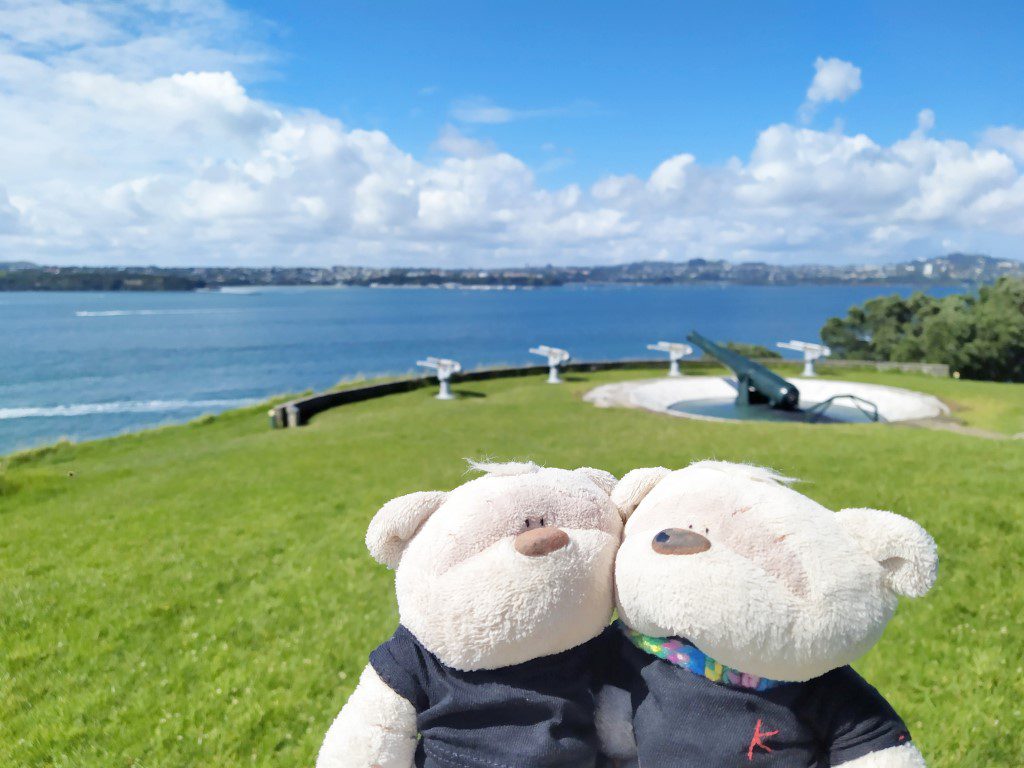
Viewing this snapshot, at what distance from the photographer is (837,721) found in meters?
2.21

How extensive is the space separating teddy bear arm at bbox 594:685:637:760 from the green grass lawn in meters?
0.93

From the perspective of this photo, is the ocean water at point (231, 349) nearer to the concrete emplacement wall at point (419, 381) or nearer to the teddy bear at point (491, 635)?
the concrete emplacement wall at point (419, 381)

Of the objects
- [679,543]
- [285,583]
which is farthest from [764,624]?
[285,583]

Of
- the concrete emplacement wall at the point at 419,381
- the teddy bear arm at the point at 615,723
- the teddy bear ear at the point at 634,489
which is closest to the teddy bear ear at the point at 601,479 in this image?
the teddy bear ear at the point at 634,489

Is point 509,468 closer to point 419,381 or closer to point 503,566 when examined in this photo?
point 503,566

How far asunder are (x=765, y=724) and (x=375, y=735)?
1268 millimetres

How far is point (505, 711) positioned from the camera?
235cm

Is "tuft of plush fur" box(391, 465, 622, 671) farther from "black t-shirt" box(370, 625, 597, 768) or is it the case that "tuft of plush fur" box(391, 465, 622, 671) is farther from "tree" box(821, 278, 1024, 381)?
"tree" box(821, 278, 1024, 381)

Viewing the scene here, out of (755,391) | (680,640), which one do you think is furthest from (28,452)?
(680,640)

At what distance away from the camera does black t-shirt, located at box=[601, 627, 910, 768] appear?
2.17 metres

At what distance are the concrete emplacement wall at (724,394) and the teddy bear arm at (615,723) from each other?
45.3ft

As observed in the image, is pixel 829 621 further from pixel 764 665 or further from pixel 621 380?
pixel 621 380

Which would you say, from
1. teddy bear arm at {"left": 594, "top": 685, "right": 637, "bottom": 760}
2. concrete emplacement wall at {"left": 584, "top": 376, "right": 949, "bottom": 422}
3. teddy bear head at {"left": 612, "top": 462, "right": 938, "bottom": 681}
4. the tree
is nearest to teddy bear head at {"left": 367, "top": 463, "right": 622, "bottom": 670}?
teddy bear head at {"left": 612, "top": 462, "right": 938, "bottom": 681}

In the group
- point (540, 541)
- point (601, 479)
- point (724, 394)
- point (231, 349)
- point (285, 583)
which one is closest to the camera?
point (540, 541)
